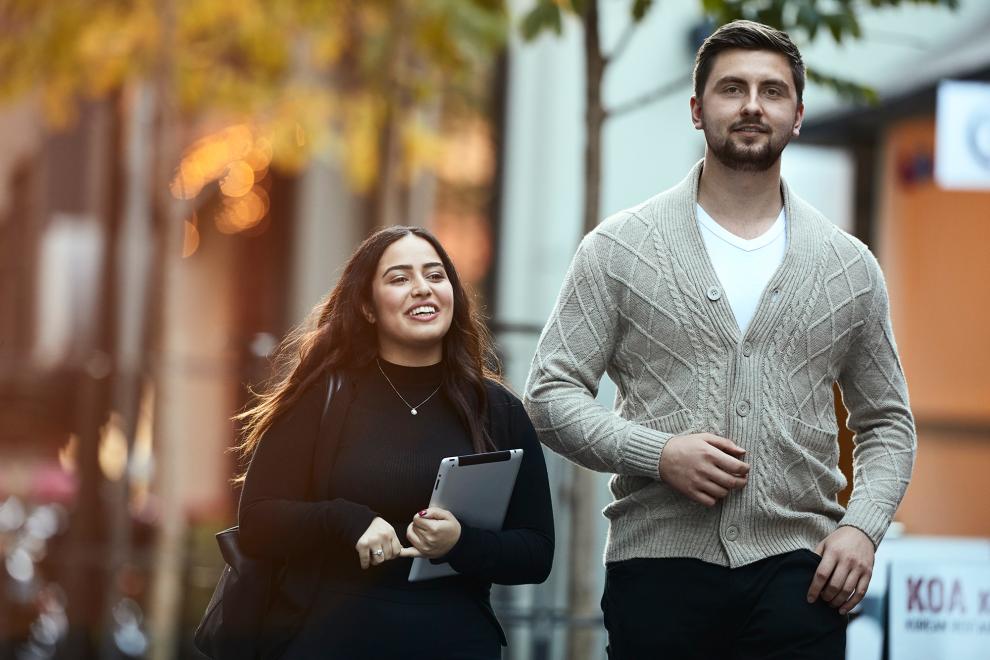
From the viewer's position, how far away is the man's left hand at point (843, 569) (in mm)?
3436

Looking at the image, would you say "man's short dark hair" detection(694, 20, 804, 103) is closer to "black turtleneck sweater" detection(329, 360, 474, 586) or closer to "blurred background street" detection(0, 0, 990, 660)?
"black turtleneck sweater" detection(329, 360, 474, 586)

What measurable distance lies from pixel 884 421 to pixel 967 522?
6031mm

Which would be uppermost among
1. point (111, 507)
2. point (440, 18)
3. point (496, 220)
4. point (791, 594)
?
point (440, 18)

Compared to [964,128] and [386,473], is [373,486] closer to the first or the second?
[386,473]

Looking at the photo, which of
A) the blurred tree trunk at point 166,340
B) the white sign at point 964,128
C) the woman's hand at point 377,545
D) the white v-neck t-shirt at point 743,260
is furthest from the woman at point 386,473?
the blurred tree trunk at point 166,340

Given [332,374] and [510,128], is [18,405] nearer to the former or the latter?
[510,128]

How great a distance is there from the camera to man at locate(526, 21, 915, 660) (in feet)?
11.3

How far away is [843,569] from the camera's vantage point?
344 cm

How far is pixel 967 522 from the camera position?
369 inches

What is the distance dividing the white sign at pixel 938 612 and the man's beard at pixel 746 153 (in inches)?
83.1

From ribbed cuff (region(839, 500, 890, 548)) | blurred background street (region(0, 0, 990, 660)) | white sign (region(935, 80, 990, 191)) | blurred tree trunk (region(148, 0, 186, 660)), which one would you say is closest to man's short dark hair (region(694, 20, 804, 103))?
ribbed cuff (region(839, 500, 890, 548))

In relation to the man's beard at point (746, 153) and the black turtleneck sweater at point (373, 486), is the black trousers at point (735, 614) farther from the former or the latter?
the man's beard at point (746, 153)

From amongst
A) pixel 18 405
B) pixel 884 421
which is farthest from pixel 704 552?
pixel 18 405

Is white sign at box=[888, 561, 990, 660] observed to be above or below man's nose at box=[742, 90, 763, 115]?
below
